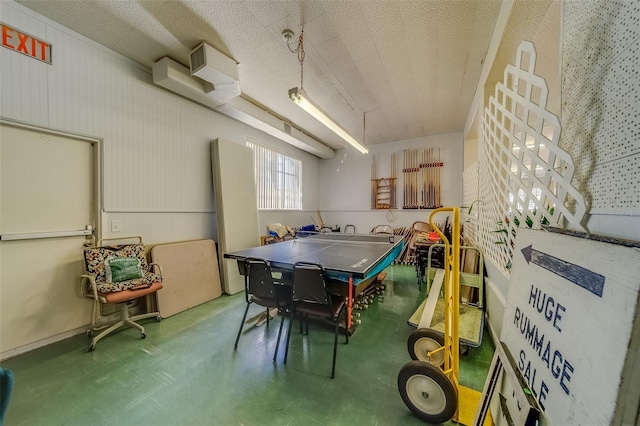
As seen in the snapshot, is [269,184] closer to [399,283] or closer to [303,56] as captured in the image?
[303,56]

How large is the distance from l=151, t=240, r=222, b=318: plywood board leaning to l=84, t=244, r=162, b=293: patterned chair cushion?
1.04ft

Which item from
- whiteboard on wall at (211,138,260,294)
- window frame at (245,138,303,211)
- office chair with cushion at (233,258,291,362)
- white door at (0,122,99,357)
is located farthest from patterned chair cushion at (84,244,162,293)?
window frame at (245,138,303,211)

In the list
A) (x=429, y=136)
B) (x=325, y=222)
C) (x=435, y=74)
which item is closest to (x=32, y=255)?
(x=435, y=74)

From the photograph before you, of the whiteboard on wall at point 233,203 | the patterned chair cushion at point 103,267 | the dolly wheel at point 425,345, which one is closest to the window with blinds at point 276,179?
the whiteboard on wall at point 233,203

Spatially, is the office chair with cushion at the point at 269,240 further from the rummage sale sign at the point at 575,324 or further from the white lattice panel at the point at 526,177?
the rummage sale sign at the point at 575,324

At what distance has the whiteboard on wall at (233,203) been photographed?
369 centimetres

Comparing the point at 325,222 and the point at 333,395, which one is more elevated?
the point at 325,222

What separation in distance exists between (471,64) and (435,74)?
419 millimetres

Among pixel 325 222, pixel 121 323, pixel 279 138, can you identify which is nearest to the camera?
pixel 121 323

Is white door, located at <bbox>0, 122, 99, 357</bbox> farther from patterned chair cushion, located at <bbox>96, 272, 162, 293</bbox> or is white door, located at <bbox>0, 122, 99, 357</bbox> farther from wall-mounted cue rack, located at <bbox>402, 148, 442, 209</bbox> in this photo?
wall-mounted cue rack, located at <bbox>402, 148, 442, 209</bbox>

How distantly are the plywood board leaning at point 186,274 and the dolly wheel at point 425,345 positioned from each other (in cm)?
282

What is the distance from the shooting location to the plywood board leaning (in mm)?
2941

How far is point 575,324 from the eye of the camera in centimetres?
75

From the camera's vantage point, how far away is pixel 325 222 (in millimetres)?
7293
